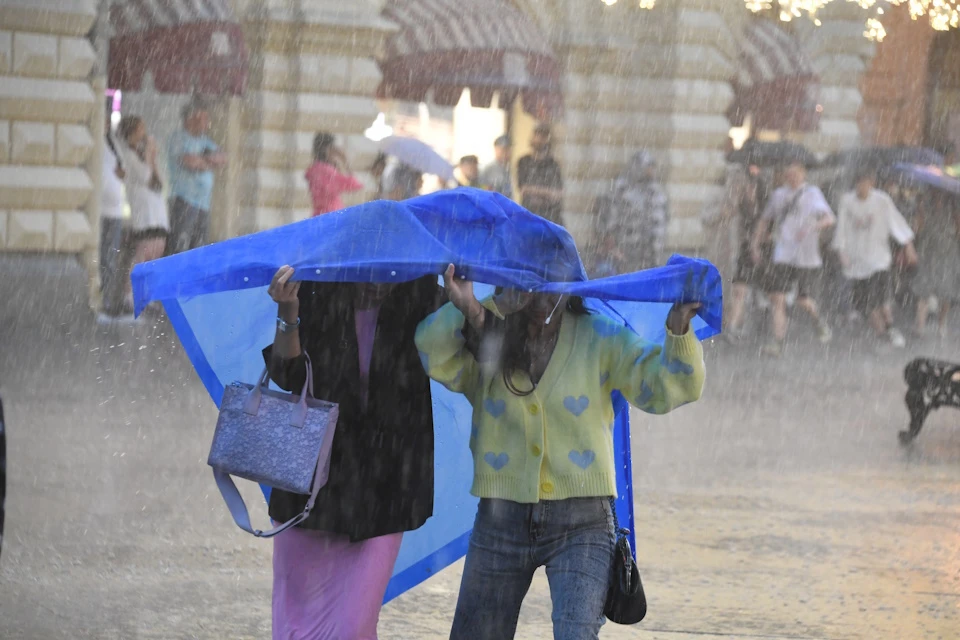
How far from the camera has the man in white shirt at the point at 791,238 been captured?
554 inches

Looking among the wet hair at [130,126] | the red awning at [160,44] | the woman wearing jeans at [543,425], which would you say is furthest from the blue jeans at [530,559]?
the red awning at [160,44]

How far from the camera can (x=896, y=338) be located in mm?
15117

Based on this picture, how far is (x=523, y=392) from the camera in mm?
3285

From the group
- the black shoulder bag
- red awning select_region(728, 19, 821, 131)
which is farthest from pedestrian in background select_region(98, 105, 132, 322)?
the black shoulder bag

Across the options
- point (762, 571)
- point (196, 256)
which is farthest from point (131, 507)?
point (196, 256)

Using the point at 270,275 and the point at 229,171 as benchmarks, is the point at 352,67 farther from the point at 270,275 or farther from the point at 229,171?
the point at 270,275

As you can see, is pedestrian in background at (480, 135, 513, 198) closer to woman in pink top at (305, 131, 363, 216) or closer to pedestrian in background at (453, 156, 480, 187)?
pedestrian in background at (453, 156, 480, 187)

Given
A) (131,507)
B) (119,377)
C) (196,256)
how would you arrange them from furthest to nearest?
(119,377)
(131,507)
(196,256)

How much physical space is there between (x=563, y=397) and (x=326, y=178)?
1081 cm

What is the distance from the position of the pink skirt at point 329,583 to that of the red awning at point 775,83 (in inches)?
699

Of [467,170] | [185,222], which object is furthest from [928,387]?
[467,170]

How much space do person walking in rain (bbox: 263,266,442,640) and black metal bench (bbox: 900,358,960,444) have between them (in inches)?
240

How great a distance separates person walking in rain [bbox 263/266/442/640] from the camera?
3.43 meters

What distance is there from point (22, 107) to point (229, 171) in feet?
11.1
